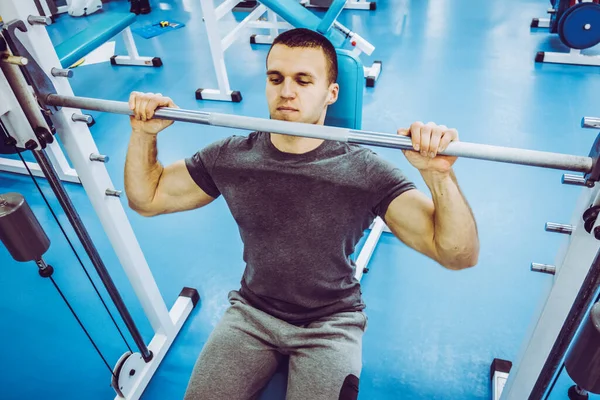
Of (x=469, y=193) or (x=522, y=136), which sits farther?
(x=522, y=136)

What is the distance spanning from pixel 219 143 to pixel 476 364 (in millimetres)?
1413

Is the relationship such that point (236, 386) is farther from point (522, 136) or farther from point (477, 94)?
point (477, 94)

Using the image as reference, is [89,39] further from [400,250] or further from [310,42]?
[400,250]

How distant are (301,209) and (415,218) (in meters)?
0.33

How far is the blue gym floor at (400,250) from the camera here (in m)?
2.05

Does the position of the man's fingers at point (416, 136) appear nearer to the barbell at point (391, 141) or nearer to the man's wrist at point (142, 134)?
the barbell at point (391, 141)

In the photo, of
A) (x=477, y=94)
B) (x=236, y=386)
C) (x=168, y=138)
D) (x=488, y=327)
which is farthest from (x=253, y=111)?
(x=236, y=386)

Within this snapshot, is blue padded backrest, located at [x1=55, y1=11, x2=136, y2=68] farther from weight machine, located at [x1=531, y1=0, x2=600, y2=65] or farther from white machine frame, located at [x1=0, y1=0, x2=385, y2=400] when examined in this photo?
weight machine, located at [x1=531, y1=0, x2=600, y2=65]

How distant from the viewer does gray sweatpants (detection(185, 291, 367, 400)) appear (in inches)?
51.3

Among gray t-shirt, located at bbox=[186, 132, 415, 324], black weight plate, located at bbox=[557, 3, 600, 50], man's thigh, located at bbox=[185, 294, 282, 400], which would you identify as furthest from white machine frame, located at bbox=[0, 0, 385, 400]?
black weight plate, located at bbox=[557, 3, 600, 50]

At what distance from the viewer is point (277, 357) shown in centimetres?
145

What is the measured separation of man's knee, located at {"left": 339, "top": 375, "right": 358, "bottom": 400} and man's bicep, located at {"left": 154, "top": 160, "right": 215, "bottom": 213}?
724 millimetres

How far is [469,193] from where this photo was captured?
2.76 m

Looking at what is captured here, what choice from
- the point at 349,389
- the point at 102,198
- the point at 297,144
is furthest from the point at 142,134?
the point at 349,389
